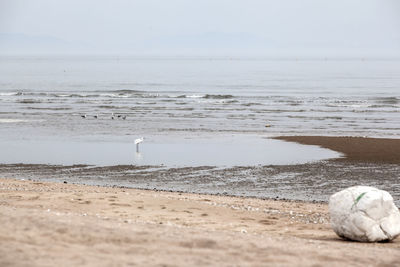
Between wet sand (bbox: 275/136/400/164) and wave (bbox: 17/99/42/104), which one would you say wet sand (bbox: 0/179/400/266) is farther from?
wave (bbox: 17/99/42/104)

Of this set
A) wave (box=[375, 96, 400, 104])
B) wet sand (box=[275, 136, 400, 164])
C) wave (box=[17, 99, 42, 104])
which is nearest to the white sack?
wet sand (box=[275, 136, 400, 164])

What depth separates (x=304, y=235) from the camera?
13.4 m

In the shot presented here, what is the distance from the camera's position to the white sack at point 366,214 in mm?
12148

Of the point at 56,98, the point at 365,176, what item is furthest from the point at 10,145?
the point at 56,98

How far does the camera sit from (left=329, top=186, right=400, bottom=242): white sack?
39.9ft

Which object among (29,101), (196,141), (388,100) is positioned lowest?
(196,141)

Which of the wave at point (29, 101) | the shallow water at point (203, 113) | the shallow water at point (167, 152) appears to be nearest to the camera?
the shallow water at point (167, 152)

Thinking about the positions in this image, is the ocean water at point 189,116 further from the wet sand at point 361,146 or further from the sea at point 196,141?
the wet sand at point 361,146

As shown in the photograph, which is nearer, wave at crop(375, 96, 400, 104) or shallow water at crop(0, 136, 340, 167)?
shallow water at crop(0, 136, 340, 167)

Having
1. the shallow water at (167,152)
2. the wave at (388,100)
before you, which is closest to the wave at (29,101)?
the shallow water at (167,152)

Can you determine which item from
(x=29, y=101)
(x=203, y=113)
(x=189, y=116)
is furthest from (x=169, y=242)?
(x=29, y=101)

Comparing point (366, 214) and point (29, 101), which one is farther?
point (29, 101)

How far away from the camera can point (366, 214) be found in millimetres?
12164

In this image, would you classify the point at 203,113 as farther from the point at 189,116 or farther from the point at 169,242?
the point at 169,242
